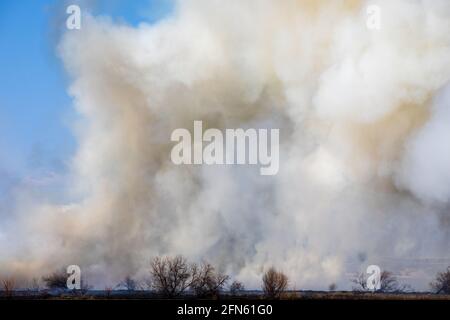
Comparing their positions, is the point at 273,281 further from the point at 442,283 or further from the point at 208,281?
the point at 442,283

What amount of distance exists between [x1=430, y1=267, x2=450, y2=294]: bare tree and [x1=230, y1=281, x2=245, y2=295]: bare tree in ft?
10.2

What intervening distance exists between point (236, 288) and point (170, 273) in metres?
1.11

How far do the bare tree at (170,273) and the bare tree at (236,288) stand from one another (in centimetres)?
65

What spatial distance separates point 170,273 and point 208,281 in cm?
64

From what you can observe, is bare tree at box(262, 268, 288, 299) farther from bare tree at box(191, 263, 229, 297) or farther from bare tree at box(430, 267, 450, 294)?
bare tree at box(430, 267, 450, 294)

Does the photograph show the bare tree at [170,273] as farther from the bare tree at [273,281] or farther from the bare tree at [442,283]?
the bare tree at [442,283]

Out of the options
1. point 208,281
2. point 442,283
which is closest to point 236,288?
point 208,281

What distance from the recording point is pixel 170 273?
42.2 ft

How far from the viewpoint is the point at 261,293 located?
12.8m

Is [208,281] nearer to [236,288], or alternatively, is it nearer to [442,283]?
[236,288]

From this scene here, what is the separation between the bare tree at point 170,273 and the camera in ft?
42.1
